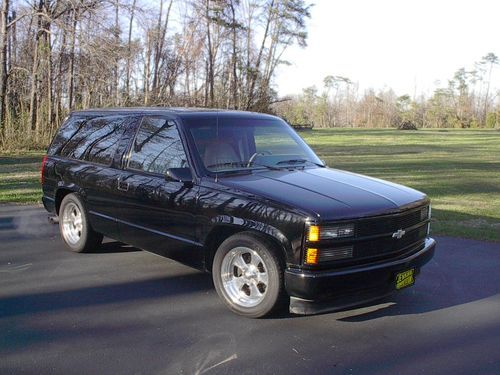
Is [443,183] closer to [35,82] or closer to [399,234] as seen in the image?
[399,234]

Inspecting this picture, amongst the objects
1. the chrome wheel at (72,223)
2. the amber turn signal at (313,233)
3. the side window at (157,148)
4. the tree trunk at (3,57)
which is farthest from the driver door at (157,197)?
the tree trunk at (3,57)

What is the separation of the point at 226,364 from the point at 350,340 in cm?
104

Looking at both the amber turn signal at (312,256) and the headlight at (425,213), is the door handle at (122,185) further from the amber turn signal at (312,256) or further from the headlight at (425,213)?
the headlight at (425,213)

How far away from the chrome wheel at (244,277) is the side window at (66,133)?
326 centimetres

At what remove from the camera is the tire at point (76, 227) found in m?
6.25

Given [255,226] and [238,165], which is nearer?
[255,226]

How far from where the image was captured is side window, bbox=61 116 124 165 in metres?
5.88

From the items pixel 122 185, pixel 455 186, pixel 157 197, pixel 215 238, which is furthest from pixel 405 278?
pixel 455 186

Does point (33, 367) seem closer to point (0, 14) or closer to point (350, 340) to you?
point (350, 340)

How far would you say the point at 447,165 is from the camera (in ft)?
61.6

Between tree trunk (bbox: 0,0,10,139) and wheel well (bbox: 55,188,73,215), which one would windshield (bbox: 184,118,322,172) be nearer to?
wheel well (bbox: 55,188,73,215)

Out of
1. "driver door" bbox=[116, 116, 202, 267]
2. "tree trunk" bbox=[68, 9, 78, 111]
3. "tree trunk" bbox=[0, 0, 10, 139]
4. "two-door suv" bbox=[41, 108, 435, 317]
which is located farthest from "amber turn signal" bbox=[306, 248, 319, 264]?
"tree trunk" bbox=[0, 0, 10, 139]

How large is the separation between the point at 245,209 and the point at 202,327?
1.03 meters

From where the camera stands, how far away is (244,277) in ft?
14.6
